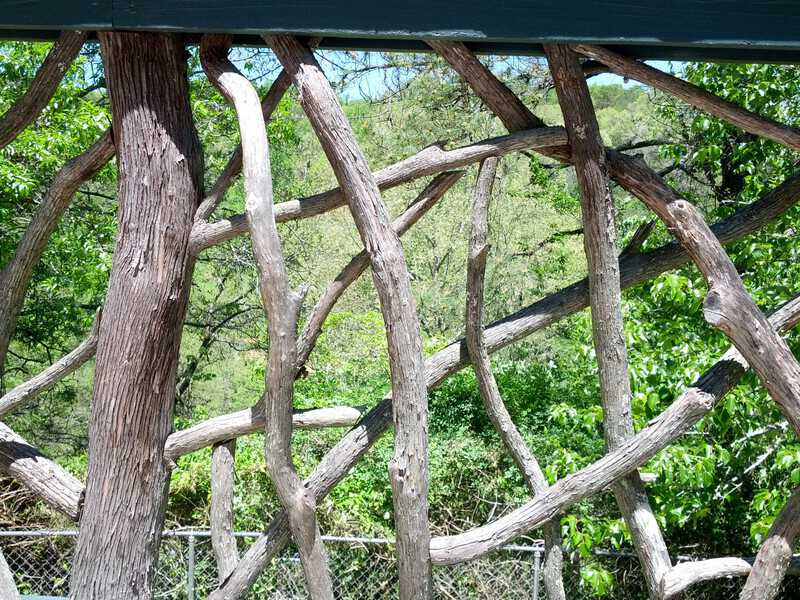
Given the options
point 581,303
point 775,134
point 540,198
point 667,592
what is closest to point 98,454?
point 581,303

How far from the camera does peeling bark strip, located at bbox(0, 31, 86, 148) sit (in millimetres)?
3215

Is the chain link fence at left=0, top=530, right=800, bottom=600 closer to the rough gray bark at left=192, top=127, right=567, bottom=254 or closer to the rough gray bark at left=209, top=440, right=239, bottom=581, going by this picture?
the rough gray bark at left=209, top=440, right=239, bottom=581

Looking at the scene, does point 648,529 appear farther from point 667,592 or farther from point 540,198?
point 540,198

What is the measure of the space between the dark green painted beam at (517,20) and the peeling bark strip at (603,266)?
259 mm

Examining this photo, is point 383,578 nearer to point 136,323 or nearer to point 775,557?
point 775,557

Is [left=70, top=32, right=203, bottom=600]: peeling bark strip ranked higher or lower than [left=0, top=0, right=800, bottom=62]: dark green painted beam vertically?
lower

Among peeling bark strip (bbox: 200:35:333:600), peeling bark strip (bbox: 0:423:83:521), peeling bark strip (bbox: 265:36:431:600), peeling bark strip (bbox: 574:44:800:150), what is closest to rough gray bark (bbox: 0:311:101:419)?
peeling bark strip (bbox: 0:423:83:521)

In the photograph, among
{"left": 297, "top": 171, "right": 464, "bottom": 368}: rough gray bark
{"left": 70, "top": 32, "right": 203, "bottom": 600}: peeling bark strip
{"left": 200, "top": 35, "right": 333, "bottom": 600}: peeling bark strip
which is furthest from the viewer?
{"left": 297, "top": 171, "right": 464, "bottom": 368}: rough gray bark

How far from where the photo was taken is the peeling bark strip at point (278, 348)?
2607mm

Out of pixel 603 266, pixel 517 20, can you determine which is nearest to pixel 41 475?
pixel 603 266

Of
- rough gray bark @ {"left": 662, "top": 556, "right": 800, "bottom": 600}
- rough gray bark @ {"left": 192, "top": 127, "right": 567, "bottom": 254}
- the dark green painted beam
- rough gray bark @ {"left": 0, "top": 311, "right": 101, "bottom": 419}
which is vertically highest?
the dark green painted beam

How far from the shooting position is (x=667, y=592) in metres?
2.95

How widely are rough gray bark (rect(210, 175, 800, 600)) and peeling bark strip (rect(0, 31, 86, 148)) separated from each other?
1.69m

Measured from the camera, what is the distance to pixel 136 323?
2.89 m
